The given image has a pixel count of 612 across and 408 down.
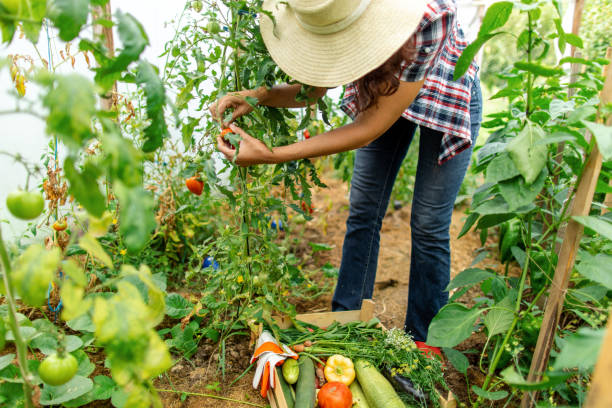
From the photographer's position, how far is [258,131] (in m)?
1.36

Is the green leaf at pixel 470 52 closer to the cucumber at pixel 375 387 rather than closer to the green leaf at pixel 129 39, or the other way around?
the green leaf at pixel 129 39

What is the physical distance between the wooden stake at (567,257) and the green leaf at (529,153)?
11 centimetres

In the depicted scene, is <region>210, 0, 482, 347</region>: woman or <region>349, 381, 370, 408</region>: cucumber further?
<region>349, 381, 370, 408</region>: cucumber

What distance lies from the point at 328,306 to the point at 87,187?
1450 mm

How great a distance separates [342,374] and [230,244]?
1.75 ft

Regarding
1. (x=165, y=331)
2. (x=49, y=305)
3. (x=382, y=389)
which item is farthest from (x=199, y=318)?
(x=382, y=389)

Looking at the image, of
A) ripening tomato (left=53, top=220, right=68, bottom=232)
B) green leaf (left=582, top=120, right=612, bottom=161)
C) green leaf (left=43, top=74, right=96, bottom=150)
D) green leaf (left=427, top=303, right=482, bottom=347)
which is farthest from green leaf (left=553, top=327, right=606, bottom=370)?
ripening tomato (left=53, top=220, right=68, bottom=232)

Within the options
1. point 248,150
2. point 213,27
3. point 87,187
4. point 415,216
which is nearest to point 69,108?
point 87,187

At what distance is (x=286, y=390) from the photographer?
1.26m

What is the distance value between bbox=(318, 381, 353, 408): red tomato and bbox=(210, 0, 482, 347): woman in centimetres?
42

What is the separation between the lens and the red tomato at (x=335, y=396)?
1183 millimetres

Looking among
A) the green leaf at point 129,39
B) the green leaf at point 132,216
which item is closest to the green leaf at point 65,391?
the green leaf at point 132,216

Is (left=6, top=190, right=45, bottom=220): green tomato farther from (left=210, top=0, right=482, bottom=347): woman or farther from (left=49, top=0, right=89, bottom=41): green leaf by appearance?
(left=210, top=0, right=482, bottom=347): woman

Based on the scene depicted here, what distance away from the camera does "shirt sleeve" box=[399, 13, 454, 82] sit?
43.3 inches
